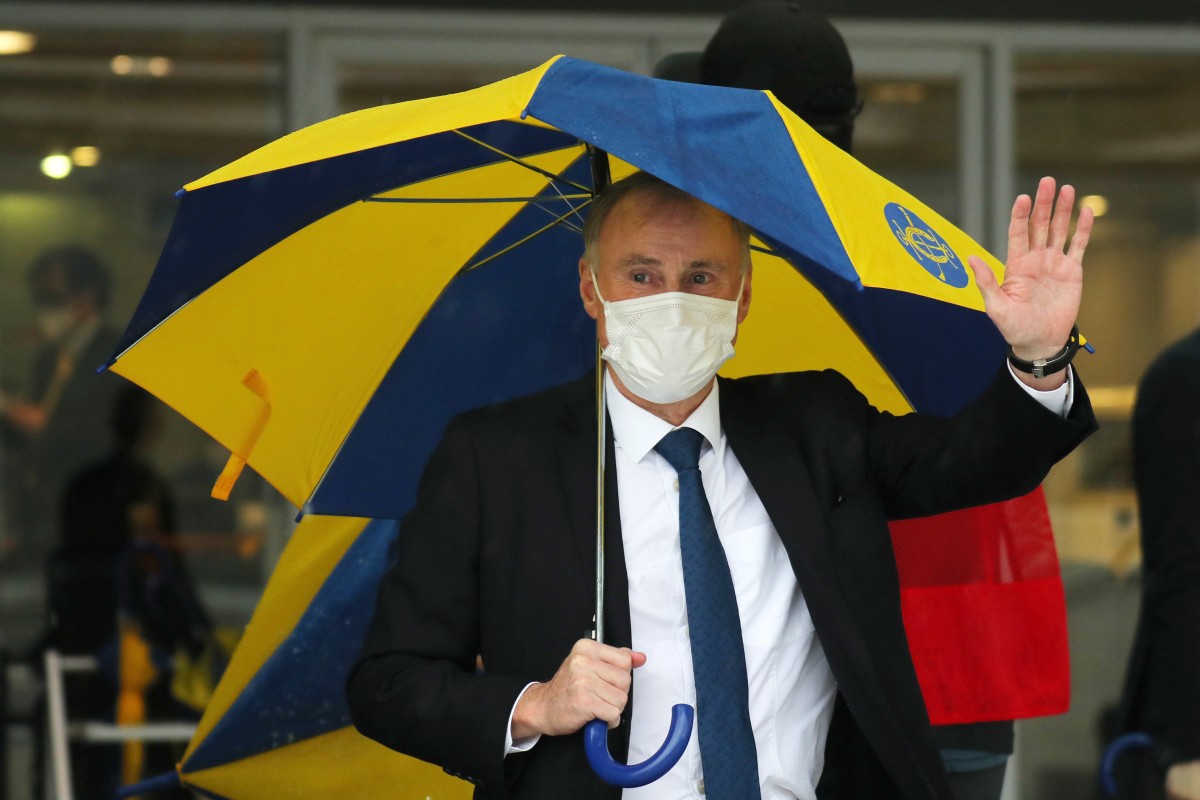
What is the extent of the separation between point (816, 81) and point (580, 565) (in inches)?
48.7

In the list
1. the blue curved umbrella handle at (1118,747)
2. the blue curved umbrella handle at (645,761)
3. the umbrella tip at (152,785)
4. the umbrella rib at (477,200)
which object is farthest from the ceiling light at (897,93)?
the blue curved umbrella handle at (645,761)

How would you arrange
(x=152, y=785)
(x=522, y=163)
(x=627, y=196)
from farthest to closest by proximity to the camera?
(x=152, y=785)
(x=522, y=163)
(x=627, y=196)

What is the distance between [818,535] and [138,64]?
400 centimetres

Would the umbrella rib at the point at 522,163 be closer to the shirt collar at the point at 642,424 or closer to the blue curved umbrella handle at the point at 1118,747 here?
the shirt collar at the point at 642,424

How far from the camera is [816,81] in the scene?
3107 mm

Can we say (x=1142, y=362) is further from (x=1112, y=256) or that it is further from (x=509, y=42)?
(x=509, y=42)

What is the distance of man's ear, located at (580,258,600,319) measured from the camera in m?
2.53

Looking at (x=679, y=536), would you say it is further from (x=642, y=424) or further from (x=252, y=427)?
(x=252, y=427)

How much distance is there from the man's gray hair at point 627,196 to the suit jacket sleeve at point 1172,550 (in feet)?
5.56

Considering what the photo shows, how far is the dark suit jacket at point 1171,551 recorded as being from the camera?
3.73m

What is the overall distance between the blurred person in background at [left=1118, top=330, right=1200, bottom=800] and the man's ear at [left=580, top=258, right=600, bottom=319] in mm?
1833

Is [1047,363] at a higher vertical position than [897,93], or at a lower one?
lower

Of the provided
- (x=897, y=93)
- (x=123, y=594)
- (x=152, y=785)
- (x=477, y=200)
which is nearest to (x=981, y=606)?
(x=477, y=200)

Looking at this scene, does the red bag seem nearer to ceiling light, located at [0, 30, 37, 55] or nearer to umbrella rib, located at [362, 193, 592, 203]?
umbrella rib, located at [362, 193, 592, 203]
